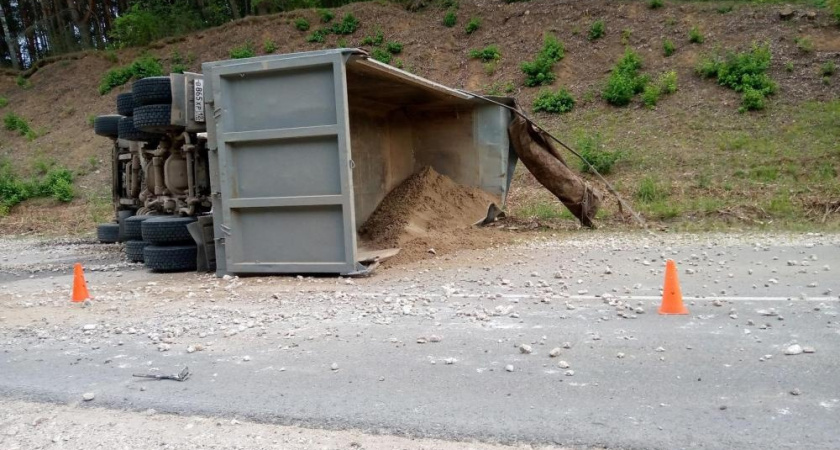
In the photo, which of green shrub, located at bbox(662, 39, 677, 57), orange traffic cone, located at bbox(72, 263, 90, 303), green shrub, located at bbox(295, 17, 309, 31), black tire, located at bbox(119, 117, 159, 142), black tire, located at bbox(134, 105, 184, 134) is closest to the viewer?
orange traffic cone, located at bbox(72, 263, 90, 303)

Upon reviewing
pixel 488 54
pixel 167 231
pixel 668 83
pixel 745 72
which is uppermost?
pixel 488 54

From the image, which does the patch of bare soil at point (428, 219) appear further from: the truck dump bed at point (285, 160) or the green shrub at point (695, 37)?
the green shrub at point (695, 37)

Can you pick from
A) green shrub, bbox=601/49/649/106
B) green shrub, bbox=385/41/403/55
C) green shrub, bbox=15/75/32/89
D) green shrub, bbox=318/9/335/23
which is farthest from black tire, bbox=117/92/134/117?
green shrub, bbox=15/75/32/89

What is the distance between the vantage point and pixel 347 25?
84.3 feet

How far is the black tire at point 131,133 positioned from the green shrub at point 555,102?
40.2ft

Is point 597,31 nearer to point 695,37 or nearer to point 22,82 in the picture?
point 695,37

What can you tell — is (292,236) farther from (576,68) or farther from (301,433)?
(576,68)

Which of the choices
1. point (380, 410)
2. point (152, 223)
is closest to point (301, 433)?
point (380, 410)

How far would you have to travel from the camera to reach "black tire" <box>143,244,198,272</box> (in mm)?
8477

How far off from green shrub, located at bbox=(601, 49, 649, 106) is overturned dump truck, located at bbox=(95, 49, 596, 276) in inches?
330

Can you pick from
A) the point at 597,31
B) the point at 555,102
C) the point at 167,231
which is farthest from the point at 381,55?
the point at 167,231

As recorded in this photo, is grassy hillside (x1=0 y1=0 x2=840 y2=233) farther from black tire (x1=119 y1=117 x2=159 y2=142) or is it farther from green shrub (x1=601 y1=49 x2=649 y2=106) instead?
black tire (x1=119 y1=117 x2=159 y2=142)

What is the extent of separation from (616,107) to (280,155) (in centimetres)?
1299

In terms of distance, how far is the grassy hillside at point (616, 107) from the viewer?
42.8ft
